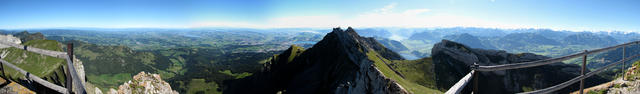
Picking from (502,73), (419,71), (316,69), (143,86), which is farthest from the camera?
(419,71)

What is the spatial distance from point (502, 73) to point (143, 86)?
9150cm

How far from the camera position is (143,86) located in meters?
32.6

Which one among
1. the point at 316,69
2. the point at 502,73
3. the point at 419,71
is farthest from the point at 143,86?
the point at 502,73

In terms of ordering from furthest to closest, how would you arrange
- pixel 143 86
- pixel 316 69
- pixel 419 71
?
pixel 419 71, pixel 316 69, pixel 143 86

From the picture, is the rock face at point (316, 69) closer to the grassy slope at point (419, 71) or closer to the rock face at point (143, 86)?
the grassy slope at point (419, 71)

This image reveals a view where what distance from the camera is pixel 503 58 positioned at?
83062 mm

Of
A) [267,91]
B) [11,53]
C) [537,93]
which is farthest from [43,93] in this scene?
[11,53]

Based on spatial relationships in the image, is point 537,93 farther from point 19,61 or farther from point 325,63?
point 19,61

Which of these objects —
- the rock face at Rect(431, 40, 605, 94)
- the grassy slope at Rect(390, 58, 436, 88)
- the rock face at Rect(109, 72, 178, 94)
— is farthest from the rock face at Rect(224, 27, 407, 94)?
the rock face at Rect(431, 40, 605, 94)

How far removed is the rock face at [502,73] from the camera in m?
70.8

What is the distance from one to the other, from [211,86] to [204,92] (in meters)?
9.94

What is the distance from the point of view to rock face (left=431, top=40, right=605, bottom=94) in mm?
70750

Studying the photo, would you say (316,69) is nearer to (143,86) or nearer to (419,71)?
(143,86)

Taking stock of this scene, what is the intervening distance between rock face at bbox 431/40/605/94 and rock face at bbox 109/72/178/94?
231 feet
